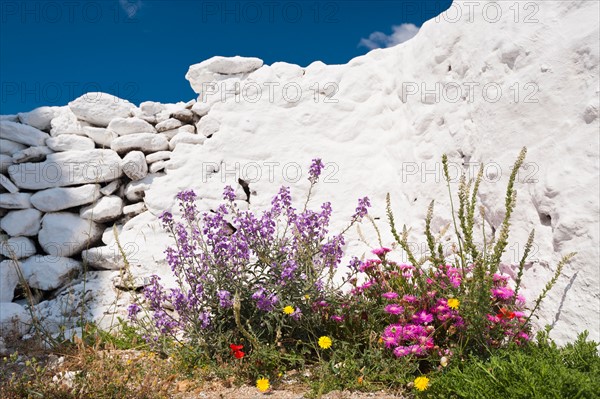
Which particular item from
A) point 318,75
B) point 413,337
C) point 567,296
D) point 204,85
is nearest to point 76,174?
point 204,85

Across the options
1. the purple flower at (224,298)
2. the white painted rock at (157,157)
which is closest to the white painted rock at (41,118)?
the white painted rock at (157,157)

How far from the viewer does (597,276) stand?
12.5 feet

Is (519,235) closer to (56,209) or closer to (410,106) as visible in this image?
(410,106)

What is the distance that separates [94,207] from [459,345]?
502cm

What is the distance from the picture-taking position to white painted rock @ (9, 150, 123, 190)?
6.84 meters

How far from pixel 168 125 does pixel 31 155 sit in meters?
1.87

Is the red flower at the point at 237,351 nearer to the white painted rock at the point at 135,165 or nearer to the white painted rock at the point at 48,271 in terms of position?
the white painted rock at the point at 48,271

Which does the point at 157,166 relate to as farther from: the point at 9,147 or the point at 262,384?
the point at 262,384

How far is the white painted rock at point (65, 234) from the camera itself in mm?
6474

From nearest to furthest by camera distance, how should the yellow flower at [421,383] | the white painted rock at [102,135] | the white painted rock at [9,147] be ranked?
the yellow flower at [421,383] < the white painted rock at [9,147] < the white painted rock at [102,135]

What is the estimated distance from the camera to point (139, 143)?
7.21 metres

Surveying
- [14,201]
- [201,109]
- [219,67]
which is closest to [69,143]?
[14,201]

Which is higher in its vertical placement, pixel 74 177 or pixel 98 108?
pixel 98 108

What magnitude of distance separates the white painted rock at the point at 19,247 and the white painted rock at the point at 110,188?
1.08 metres
